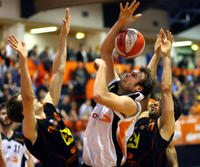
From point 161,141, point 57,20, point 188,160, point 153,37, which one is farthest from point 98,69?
point 153,37

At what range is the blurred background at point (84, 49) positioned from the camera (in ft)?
35.4

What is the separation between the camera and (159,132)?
12.2ft

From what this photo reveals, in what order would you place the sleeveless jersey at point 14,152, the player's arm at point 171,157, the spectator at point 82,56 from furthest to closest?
the spectator at point 82,56 → the sleeveless jersey at point 14,152 → the player's arm at point 171,157

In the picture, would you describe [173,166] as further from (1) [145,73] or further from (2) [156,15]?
(2) [156,15]

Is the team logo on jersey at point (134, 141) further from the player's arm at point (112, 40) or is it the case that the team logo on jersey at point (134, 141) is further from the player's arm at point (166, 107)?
the player's arm at point (112, 40)

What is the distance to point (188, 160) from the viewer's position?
10727 mm

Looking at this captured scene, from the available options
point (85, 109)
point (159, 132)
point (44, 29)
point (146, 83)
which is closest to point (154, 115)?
point (159, 132)

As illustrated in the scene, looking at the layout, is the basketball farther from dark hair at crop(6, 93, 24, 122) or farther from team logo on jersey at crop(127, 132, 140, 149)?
dark hair at crop(6, 93, 24, 122)

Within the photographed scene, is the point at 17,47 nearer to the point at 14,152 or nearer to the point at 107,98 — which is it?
the point at 107,98

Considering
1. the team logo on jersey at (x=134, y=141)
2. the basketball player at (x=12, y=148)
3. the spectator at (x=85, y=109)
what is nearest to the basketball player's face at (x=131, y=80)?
the team logo on jersey at (x=134, y=141)

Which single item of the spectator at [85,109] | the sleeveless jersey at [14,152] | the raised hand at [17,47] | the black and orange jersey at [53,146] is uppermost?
the raised hand at [17,47]

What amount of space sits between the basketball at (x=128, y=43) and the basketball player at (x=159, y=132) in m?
0.28

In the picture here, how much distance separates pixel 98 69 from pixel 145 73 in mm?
611

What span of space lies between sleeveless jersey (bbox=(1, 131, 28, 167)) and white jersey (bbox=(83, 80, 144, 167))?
1.65m
